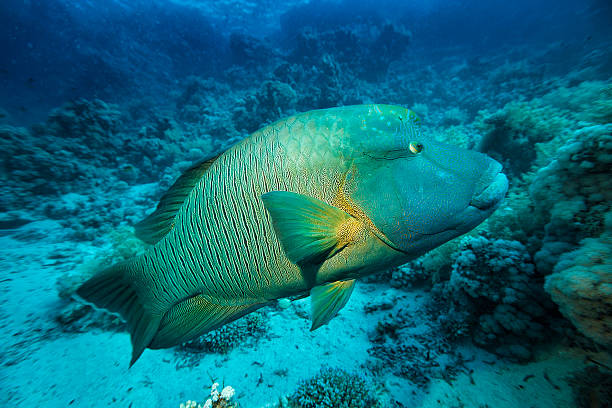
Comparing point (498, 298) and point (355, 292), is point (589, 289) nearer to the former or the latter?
point (498, 298)

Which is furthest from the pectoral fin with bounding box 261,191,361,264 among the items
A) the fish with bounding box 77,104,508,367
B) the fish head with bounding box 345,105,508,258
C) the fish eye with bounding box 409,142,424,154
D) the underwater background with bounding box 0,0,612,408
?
the underwater background with bounding box 0,0,612,408

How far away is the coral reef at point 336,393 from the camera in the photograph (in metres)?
2.76

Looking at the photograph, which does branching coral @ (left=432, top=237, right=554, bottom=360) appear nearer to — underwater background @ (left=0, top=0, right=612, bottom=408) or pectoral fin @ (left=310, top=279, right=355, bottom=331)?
underwater background @ (left=0, top=0, right=612, bottom=408)

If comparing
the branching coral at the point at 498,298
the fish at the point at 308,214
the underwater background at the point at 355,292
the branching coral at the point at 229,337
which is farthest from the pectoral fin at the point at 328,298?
the branching coral at the point at 229,337

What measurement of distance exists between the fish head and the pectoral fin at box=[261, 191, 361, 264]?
201mm

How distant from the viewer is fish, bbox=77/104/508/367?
3.76ft

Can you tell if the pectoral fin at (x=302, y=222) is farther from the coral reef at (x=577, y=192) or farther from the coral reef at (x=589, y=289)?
the coral reef at (x=577, y=192)

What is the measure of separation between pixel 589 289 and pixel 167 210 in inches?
131

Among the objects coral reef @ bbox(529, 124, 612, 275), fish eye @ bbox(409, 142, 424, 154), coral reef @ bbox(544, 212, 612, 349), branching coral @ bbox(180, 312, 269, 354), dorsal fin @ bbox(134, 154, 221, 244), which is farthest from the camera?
branching coral @ bbox(180, 312, 269, 354)

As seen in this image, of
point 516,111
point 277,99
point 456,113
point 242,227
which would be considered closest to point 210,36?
point 277,99

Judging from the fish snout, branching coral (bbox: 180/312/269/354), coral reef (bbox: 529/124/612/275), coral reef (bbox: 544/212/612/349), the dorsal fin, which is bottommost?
branching coral (bbox: 180/312/269/354)

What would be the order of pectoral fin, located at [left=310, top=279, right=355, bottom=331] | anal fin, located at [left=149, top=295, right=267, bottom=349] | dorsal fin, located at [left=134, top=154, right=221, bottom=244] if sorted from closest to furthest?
pectoral fin, located at [left=310, top=279, right=355, bottom=331] → anal fin, located at [left=149, top=295, right=267, bottom=349] → dorsal fin, located at [left=134, top=154, right=221, bottom=244]

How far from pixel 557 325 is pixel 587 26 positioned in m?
47.2

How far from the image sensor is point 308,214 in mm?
1128
